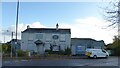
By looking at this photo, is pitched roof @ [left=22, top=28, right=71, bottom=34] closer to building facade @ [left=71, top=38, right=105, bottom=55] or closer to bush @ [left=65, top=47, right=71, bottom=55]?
building facade @ [left=71, top=38, right=105, bottom=55]

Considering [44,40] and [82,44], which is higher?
[44,40]

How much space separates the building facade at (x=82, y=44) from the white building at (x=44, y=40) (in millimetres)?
2348

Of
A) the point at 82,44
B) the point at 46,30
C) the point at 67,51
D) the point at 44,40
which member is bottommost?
the point at 67,51

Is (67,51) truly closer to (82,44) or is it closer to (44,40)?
(44,40)

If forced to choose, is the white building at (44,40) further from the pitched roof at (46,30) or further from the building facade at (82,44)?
the building facade at (82,44)

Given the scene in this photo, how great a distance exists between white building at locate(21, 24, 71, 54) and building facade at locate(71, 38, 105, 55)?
2348mm

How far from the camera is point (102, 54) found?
49.2 m

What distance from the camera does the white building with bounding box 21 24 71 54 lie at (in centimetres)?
6222

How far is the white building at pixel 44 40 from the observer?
62.2 meters

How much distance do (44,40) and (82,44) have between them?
29.9 ft

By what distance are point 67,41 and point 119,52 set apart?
11139 mm

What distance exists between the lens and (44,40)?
62312 millimetres

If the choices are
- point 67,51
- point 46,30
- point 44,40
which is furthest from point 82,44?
point 44,40

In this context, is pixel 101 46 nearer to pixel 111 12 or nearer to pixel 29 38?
pixel 29 38
